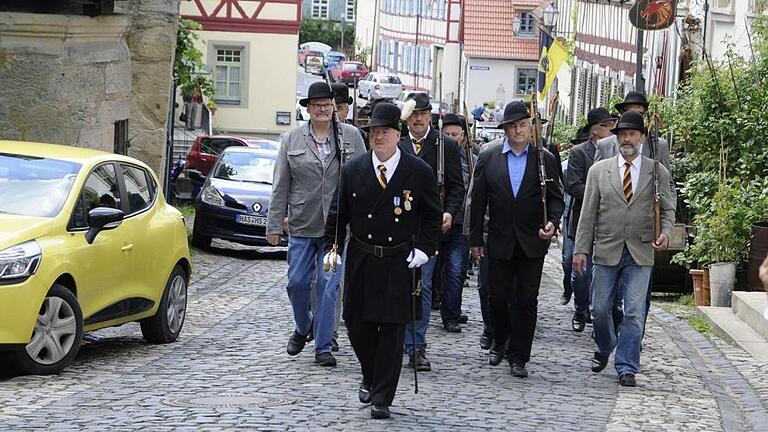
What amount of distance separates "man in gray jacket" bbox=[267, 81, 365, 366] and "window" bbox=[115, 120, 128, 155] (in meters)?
7.65

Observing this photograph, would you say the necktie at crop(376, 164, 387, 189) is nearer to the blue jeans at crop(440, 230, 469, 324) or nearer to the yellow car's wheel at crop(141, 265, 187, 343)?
A: the yellow car's wheel at crop(141, 265, 187, 343)

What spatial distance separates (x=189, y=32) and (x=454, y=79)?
50.7m

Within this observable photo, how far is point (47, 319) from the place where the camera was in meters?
10.1

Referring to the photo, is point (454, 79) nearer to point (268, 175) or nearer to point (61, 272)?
point (268, 175)

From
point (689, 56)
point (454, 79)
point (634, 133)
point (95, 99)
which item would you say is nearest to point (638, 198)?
point (634, 133)

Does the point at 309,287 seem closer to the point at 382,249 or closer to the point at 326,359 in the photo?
the point at 326,359

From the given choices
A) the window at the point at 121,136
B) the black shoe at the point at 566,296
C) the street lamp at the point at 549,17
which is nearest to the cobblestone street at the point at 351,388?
the black shoe at the point at 566,296

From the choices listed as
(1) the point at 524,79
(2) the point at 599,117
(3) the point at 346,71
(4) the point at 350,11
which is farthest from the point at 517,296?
(4) the point at 350,11

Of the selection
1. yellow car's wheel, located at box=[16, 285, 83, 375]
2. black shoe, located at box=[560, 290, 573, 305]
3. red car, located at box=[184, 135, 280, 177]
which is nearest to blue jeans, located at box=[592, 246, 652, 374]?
yellow car's wheel, located at box=[16, 285, 83, 375]

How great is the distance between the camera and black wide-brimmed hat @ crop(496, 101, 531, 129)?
432 inches

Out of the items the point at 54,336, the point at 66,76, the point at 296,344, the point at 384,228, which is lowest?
the point at 296,344

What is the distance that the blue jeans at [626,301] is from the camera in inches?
417

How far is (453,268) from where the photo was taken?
13.0 m

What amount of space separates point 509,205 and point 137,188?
2945 millimetres
